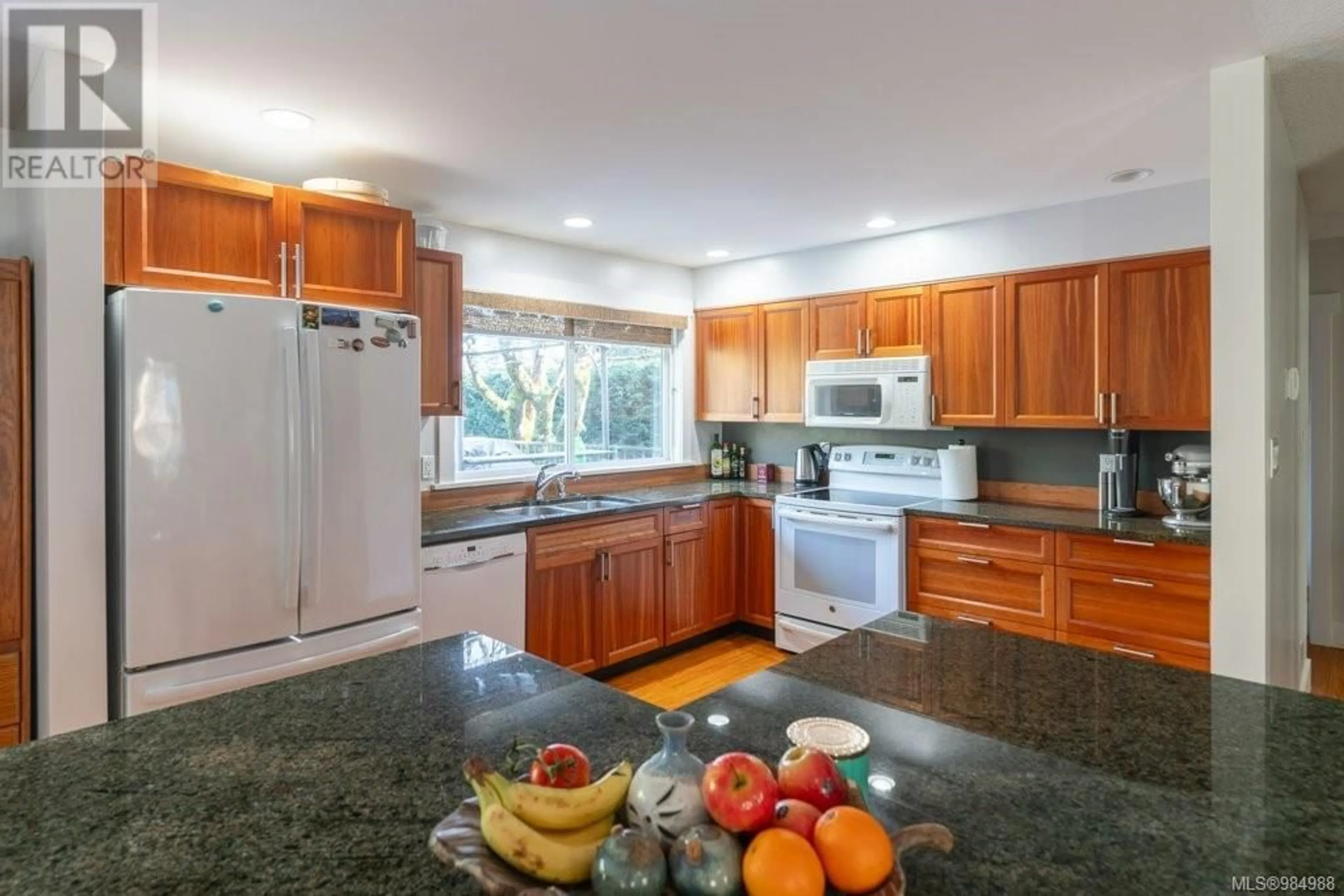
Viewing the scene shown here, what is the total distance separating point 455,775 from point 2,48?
92.2 inches

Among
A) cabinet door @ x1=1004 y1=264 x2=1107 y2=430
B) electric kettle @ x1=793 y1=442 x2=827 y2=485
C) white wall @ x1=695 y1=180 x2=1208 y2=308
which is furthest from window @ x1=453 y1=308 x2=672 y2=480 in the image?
cabinet door @ x1=1004 y1=264 x2=1107 y2=430

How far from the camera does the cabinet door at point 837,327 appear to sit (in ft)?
13.5

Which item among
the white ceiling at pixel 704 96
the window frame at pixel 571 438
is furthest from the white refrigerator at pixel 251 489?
the window frame at pixel 571 438

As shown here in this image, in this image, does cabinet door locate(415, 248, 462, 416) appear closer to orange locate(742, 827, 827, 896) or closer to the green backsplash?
the green backsplash

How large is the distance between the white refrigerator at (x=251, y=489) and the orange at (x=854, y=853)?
201 cm

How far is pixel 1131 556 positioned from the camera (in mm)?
2910

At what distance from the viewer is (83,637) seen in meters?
2.02

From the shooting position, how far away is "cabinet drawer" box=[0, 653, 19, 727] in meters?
1.97

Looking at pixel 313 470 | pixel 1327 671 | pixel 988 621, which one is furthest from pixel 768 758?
pixel 1327 671

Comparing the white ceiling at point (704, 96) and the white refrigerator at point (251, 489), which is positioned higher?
the white ceiling at point (704, 96)

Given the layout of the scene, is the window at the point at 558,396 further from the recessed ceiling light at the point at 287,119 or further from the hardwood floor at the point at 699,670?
the recessed ceiling light at the point at 287,119

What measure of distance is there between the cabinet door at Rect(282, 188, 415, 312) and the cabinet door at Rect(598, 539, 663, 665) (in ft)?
5.19

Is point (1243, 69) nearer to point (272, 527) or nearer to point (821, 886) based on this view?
point (821, 886)

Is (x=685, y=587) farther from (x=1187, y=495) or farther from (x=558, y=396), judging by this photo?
(x=1187, y=495)
